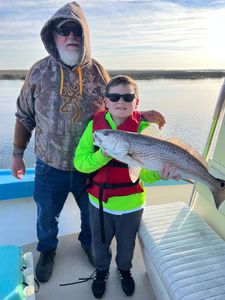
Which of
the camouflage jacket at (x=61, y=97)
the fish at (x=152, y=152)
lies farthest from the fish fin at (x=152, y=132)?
the camouflage jacket at (x=61, y=97)

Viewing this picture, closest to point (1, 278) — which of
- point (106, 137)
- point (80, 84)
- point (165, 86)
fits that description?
point (106, 137)

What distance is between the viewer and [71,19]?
2.16 metres

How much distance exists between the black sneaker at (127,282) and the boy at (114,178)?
0.29 m

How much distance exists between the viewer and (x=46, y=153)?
2430 millimetres

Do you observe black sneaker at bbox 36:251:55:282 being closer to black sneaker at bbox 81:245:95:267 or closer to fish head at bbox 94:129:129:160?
black sneaker at bbox 81:245:95:267

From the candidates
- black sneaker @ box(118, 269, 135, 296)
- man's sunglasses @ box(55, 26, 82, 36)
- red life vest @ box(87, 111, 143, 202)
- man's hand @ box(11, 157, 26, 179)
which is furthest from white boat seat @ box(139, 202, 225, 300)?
man's sunglasses @ box(55, 26, 82, 36)

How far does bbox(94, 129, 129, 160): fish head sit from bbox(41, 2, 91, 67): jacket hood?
802 millimetres

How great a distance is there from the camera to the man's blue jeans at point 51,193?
2490 mm

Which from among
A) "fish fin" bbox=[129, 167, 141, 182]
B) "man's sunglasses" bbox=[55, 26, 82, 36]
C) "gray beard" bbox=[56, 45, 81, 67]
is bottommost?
"fish fin" bbox=[129, 167, 141, 182]

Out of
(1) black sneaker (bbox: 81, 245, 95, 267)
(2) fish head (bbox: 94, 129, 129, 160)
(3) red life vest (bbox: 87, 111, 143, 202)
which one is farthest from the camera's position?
(1) black sneaker (bbox: 81, 245, 95, 267)

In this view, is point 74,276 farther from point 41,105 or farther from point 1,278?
point 41,105

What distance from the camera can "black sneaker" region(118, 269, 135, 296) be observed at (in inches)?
97.8

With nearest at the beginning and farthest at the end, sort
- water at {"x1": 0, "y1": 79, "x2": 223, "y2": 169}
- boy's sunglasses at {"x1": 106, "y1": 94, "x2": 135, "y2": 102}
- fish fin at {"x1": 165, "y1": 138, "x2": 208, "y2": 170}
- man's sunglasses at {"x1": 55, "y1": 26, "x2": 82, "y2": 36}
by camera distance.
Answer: fish fin at {"x1": 165, "y1": 138, "x2": 208, "y2": 170}, boy's sunglasses at {"x1": 106, "y1": 94, "x2": 135, "y2": 102}, man's sunglasses at {"x1": 55, "y1": 26, "x2": 82, "y2": 36}, water at {"x1": 0, "y1": 79, "x2": 223, "y2": 169}

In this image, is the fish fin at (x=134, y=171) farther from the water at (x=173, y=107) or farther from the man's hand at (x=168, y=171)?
the water at (x=173, y=107)
